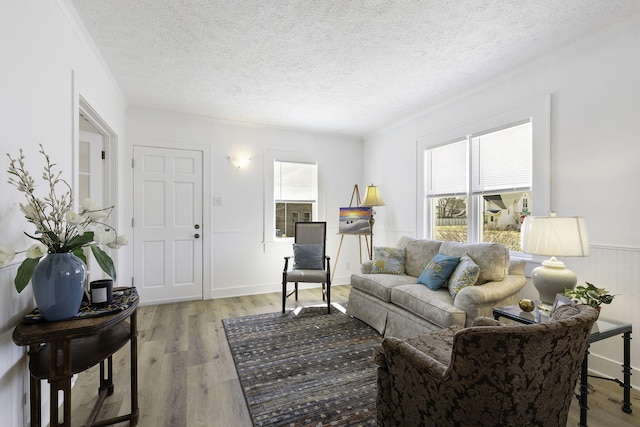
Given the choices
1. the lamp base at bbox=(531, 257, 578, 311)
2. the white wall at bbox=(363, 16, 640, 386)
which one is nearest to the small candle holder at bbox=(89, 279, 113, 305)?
the lamp base at bbox=(531, 257, 578, 311)

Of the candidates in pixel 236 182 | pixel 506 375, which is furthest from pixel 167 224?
pixel 506 375

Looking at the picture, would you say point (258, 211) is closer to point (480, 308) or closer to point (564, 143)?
point (480, 308)

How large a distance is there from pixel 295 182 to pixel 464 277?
3.06 meters

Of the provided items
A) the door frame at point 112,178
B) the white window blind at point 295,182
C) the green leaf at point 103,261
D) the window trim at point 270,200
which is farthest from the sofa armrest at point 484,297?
the door frame at point 112,178

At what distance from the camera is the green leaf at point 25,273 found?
136 cm

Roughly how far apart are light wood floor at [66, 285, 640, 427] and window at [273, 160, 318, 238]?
1.90 metres

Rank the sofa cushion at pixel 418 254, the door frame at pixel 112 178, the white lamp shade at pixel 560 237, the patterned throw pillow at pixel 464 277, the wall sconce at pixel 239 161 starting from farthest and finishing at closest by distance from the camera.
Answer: the wall sconce at pixel 239 161, the sofa cushion at pixel 418 254, the door frame at pixel 112 178, the patterned throw pillow at pixel 464 277, the white lamp shade at pixel 560 237

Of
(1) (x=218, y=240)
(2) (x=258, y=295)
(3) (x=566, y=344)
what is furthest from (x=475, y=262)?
(1) (x=218, y=240)

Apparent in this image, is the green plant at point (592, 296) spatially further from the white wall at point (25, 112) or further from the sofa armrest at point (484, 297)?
the white wall at point (25, 112)

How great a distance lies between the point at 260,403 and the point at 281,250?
9.54 ft

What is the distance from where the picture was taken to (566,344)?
3.80 ft

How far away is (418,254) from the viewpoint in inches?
136

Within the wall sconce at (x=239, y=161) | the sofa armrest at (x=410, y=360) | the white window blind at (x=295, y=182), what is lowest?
the sofa armrest at (x=410, y=360)

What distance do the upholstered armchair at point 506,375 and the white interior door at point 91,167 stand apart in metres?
3.26
